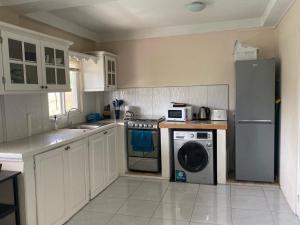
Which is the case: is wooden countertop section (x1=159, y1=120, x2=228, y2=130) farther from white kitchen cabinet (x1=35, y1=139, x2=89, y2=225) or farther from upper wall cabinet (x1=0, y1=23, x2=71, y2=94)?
upper wall cabinet (x1=0, y1=23, x2=71, y2=94)

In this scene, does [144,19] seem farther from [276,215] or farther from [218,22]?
[276,215]

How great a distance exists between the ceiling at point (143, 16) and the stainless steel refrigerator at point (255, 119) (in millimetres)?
734

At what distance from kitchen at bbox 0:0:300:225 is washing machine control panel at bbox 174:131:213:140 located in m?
0.06

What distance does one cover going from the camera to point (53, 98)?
3762 mm

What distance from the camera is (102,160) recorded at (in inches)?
147

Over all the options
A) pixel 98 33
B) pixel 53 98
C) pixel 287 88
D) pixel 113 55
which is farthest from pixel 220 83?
pixel 53 98

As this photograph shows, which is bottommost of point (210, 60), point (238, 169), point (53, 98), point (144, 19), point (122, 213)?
point (122, 213)

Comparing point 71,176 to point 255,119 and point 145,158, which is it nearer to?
point 145,158

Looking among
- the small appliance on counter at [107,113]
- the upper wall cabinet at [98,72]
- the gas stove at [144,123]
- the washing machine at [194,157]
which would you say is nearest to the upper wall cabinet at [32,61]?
the upper wall cabinet at [98,72]

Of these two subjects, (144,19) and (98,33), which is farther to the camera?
(98,33)

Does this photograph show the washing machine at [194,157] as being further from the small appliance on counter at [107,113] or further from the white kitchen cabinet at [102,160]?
the small appliance on counter at [107,113]

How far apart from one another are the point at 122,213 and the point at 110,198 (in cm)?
46

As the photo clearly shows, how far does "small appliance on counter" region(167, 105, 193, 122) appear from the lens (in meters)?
4.17

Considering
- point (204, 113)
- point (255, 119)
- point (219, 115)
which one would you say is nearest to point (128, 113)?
point (204, 113)
